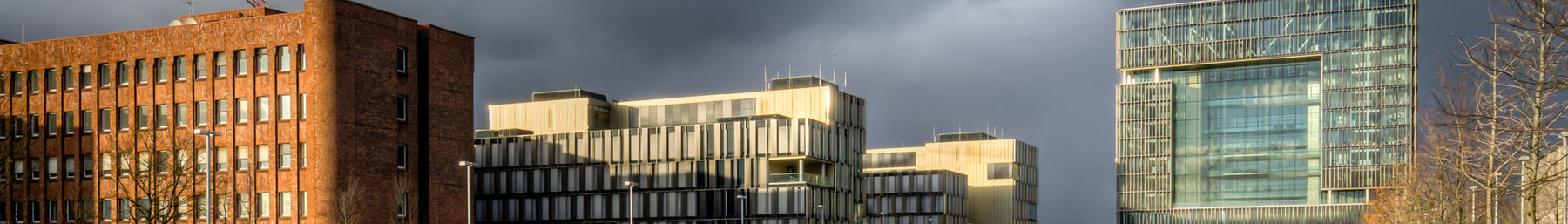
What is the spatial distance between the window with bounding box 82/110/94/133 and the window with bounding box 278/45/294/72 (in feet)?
41.1

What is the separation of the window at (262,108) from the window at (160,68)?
573 centimetres

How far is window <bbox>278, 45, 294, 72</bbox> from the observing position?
242 feet

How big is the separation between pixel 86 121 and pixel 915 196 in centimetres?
9457

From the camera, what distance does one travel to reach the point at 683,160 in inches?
4493

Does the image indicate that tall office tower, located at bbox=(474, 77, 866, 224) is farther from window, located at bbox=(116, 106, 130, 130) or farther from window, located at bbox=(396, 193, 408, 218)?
window, located at bbox=(116, 106, 130, 130)

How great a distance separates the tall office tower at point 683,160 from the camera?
111 m

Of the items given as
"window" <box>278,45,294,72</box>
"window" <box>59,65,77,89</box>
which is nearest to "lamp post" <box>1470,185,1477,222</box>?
"window" <box>278,45,294,72</box>

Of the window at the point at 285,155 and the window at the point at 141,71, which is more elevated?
the window at the point at 141,71

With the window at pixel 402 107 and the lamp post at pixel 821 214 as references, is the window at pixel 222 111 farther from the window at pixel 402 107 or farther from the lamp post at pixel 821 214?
the lamp post at pixel 821 214

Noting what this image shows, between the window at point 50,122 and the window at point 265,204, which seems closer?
the window at point 265,204

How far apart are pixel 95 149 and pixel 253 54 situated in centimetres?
1098

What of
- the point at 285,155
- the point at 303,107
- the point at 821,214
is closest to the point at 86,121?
the point at 285,155

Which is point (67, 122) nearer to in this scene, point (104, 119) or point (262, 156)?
point (104, 119)

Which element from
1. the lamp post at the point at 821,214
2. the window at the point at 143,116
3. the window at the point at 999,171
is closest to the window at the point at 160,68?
the window at the point at 143,116
